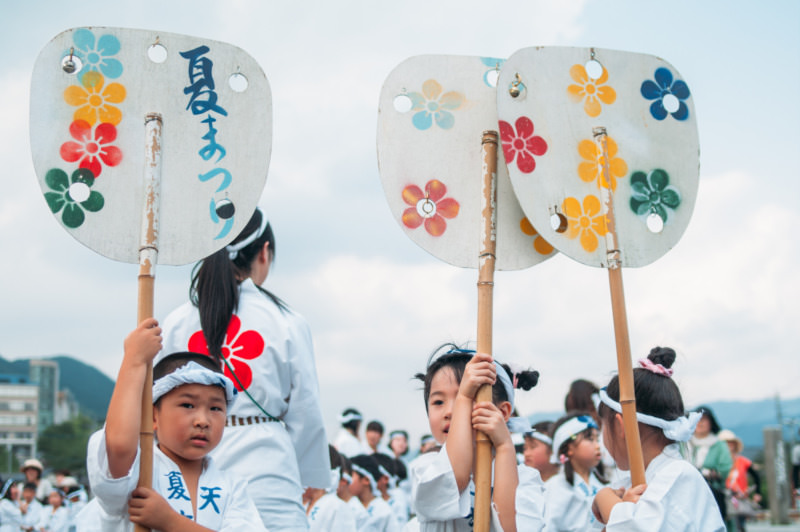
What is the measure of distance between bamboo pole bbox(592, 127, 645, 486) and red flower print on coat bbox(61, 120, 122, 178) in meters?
1.95

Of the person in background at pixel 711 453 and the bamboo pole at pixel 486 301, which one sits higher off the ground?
the bamboo pole at pixel 486 301

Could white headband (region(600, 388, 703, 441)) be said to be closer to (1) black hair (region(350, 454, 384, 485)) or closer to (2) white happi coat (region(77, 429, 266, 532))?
(2) white happi coat (region(77, 429, 266, 532))

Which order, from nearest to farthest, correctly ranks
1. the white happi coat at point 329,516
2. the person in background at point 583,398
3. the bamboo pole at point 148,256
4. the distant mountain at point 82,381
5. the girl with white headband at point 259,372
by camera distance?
the bamboo pole at point 148,256 < the girl with white headband at point 259,372 < the person in background at point 583,398 < the white happi coat at point 329,516 < the distant mountain at point 82,381

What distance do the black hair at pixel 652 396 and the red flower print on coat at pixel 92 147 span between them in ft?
7.16

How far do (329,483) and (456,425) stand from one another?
4.57 ft

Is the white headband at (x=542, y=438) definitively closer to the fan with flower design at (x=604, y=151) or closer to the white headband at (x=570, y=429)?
the white headband at (x=570, y=429)

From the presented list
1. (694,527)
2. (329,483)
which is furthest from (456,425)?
(329,483)

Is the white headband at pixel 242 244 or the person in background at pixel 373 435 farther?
the person in background at pixel 373 435

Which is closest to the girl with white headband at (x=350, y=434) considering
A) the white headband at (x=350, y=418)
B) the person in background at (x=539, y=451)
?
the white headband at (x=350, y=418)

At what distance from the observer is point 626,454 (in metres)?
3.48

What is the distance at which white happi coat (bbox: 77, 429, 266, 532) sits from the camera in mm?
2705

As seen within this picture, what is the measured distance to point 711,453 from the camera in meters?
8.73

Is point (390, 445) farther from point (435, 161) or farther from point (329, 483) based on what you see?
point (435, 161)

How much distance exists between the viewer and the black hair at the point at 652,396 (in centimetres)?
345
